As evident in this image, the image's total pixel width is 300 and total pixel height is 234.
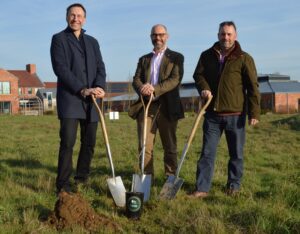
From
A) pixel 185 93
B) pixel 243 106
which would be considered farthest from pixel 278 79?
pixel 243 106

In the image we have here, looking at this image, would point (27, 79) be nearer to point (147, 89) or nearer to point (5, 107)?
point (5, 107)

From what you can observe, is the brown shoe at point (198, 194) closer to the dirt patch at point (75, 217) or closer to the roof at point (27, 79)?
the dirt patch at point (75, 217)

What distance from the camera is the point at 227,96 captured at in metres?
5.48

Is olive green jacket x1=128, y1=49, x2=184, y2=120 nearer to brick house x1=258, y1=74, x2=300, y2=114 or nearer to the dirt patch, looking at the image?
the dirt patch

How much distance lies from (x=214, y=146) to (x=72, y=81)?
6.18 feet

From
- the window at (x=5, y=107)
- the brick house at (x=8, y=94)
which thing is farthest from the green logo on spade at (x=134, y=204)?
the window at (x=5, y=107)

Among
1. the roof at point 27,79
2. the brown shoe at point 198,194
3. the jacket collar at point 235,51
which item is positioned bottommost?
the brown shoe at point 198,194

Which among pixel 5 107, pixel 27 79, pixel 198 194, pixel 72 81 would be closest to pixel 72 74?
pixel 72 81

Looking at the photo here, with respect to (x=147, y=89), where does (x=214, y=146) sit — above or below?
below

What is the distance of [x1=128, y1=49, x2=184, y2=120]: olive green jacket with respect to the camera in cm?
595

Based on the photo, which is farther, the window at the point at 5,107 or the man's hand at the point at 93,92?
the window at the point at 5,107

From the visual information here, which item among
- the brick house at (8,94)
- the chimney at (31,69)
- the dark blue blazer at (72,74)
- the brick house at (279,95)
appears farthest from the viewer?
the chimney at (31,69)

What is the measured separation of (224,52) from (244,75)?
36 cm

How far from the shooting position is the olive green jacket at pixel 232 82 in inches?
214
